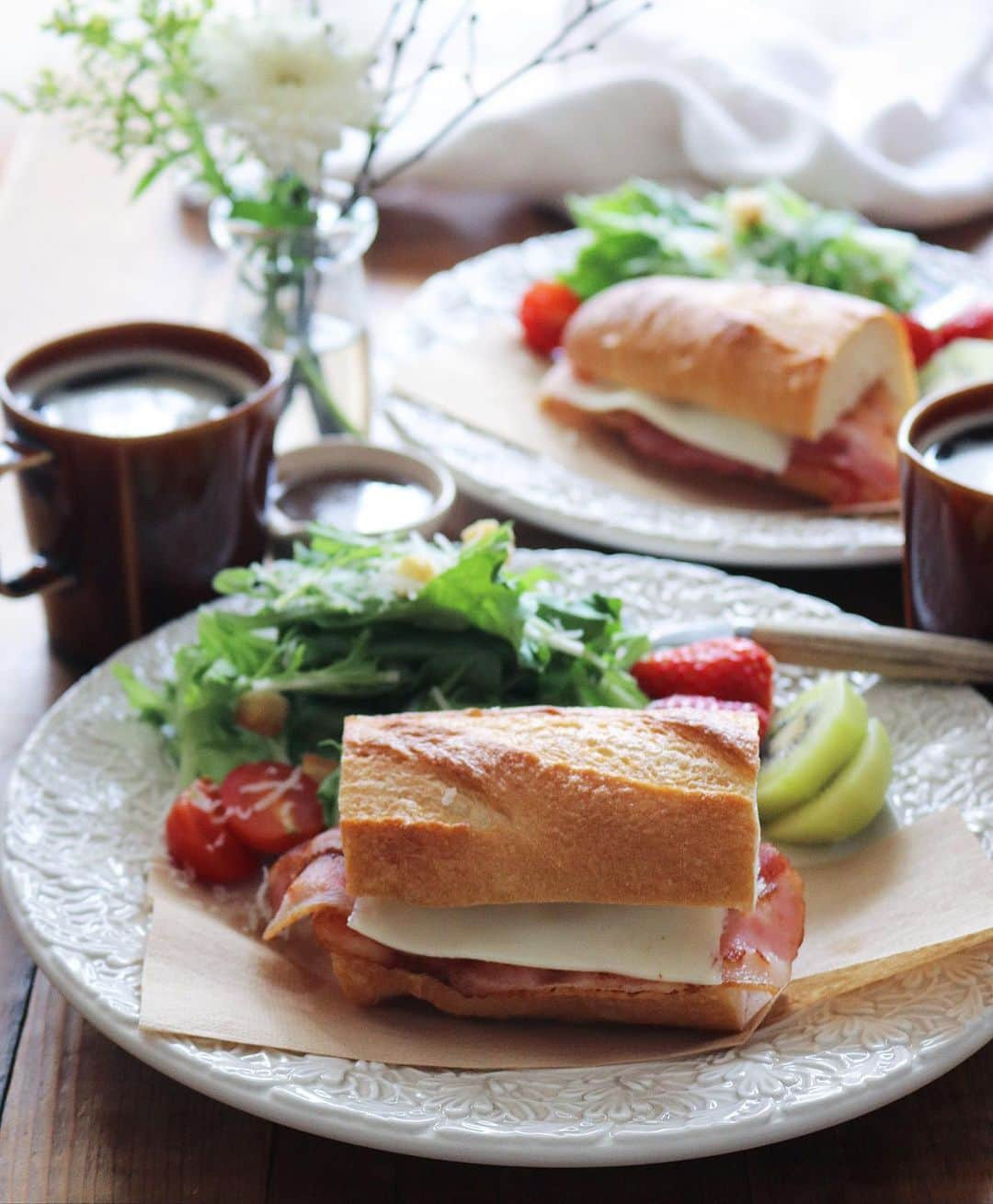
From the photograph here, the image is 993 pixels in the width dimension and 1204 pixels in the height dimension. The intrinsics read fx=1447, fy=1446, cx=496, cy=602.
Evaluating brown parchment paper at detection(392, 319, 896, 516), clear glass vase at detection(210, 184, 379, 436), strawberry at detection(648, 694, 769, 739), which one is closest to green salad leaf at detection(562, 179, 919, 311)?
brown parchment paper at detection(392, 319, 896, 516)

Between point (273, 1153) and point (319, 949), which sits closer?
point (273, 1153)

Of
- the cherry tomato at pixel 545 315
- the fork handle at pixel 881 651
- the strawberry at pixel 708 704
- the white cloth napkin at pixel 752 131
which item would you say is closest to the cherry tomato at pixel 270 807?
the strawberry at pixel 708 704

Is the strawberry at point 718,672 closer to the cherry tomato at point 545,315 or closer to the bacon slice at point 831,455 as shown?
the bacon slice at point 831,455

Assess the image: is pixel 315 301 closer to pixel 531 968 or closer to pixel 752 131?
pixel 531 968

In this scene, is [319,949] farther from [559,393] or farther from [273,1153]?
[559,393]

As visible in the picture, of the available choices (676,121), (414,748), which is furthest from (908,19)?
(414,748)

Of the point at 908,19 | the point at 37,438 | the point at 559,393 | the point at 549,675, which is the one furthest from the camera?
the point at 908,19
